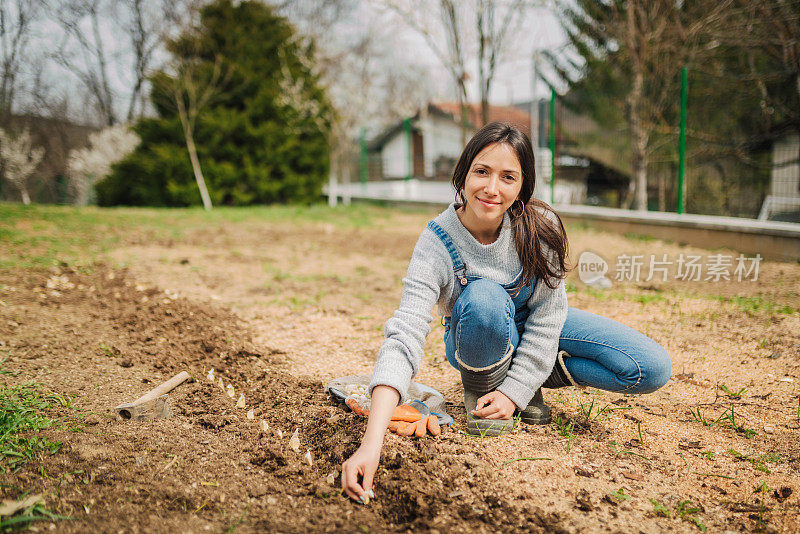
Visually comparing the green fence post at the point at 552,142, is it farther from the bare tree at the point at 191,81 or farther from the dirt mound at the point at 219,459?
the bare tree at the point at 191,81

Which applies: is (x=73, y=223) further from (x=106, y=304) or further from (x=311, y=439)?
(x=311, y=439)

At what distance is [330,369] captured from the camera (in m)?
2.63

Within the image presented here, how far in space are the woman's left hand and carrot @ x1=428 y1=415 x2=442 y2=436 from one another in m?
0.15

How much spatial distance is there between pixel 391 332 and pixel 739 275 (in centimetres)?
440

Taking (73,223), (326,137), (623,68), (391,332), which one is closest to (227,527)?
(391,332)

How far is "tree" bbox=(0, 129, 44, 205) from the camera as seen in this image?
14.9 m

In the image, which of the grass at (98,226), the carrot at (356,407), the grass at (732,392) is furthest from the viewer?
the grass at (98,226)

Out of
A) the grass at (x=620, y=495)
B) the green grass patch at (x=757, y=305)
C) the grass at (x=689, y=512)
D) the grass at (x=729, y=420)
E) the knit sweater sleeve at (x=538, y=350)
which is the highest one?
the knit sweater sleeve at (x=538, y=350)

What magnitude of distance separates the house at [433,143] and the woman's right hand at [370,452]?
8.57 meters

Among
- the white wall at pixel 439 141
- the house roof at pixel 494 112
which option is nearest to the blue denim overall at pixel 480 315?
the white wall at pixel 439 141

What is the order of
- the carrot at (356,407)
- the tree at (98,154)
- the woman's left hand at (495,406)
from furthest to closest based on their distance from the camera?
1. the tree at (98,154)
2. the carrot at (356,407)
3. the woman's left hand at (495,406)

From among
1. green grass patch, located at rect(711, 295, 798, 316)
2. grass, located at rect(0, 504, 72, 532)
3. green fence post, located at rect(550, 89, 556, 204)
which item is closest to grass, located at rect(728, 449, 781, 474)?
green grass patch, located at rect(711, 295, 798, 316)

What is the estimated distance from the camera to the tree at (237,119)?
13.0m

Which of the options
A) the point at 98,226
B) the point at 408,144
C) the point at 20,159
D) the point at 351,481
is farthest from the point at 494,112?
the point at 351,481
